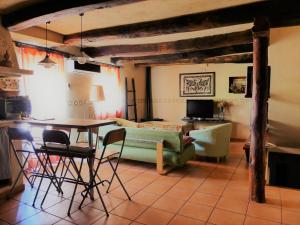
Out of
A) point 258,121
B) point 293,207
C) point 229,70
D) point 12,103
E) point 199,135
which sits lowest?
point 293,207

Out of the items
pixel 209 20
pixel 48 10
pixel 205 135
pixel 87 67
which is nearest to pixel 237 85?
pixel 205 135

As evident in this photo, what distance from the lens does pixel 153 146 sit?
3.92m

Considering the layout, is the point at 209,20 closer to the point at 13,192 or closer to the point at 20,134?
the point at 20,134

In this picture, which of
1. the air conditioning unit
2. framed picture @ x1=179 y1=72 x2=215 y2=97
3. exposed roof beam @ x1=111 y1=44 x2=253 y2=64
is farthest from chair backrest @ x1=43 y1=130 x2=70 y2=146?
framed picture @ x1=179 y1=72 x2=215 y2=97

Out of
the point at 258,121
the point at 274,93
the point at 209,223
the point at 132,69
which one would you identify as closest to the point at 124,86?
the point at 132,69

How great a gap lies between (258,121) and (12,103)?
10.4ft

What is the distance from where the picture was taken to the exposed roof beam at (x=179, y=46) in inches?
150

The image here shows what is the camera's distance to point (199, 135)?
14.5ft

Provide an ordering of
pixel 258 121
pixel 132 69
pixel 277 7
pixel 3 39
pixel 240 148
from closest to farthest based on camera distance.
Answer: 1. pixel 277 7
2. pixel 258 121
3. pixel 3 39
4. pixel 240 148
5. pixel 132 69

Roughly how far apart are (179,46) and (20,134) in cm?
303

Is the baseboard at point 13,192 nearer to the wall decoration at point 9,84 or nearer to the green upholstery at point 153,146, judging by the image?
the wall decoration at point 9,84

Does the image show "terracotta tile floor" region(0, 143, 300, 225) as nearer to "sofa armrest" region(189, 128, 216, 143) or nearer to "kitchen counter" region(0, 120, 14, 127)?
"sofa armrest" region(189, 128, 216, 143)

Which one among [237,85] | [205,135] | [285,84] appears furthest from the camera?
[237,85]

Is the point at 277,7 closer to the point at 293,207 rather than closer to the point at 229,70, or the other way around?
the point at 293,207
